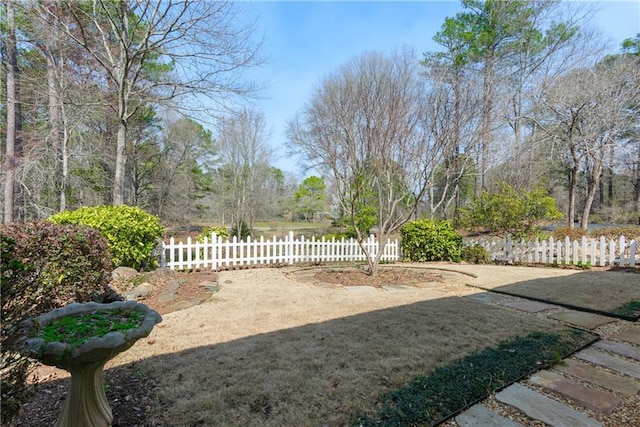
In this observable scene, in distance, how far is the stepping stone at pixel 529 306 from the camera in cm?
381

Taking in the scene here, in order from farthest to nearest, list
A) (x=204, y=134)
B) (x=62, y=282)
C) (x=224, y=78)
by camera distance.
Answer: (x=204, y=134) < (x=224, y=78) < (x=62, y=282)

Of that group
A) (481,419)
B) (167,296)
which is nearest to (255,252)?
(167,296)

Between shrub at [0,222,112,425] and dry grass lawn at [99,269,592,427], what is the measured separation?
797 millimetres

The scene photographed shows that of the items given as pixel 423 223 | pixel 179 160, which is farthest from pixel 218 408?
pixel 179 160

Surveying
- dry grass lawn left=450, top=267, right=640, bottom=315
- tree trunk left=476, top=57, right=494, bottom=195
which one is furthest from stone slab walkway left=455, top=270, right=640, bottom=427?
tree trunk left=476, top=57, right=494, bottom=195

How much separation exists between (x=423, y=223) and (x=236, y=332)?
7209 millimetres

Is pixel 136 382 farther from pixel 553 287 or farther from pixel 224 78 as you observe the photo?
pixel 224 78

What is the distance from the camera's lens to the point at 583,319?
341 cm

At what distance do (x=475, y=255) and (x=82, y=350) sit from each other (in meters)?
9.31

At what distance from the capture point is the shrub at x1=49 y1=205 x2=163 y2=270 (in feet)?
16.8

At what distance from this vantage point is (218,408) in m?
1.85

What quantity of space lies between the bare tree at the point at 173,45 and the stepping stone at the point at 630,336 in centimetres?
809

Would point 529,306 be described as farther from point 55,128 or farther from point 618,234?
point 55,128

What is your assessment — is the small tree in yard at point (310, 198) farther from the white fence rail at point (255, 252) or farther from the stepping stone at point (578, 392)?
the stepping stone at point (578, 392)
